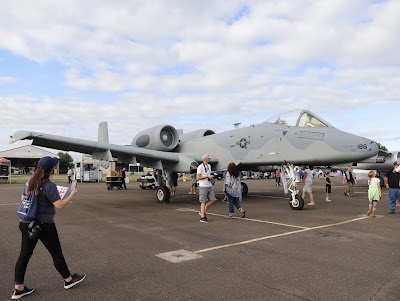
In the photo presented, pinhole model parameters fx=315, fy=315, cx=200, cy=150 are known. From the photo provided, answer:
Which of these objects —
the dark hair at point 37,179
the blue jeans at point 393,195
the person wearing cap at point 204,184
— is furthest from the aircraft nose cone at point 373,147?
the dark hair at point 37,179

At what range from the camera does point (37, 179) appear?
3719mm

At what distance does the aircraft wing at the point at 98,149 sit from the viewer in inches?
418

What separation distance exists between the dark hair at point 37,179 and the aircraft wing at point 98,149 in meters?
6.98

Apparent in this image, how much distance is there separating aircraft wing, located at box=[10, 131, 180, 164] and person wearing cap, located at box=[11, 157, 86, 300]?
23.0 ft

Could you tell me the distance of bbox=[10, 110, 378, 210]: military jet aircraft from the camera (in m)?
10.6

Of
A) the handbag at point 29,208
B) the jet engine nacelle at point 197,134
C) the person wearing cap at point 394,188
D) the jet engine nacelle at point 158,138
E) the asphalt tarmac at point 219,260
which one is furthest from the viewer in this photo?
the jet engine nacelle at point 197,134

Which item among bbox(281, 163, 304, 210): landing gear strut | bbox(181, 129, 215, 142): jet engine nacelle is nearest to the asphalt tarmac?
bbox(281, 163, 304, 210): landing gear strut

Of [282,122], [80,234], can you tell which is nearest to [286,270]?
[80,234]

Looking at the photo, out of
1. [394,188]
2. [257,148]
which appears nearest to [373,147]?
[394,188]

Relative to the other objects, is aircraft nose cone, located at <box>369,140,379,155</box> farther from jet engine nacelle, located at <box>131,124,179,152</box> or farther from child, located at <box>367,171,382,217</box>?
jet engine nacelle, located at <box>131,124,179,152</box>

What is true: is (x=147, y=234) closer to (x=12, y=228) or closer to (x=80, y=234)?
(x=80, y=234)

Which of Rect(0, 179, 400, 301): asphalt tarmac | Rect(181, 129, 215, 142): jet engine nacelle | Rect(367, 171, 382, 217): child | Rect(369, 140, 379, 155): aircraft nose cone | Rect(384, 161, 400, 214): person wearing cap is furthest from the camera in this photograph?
Rect(181, 129, 215, 142): jet engine nacelle

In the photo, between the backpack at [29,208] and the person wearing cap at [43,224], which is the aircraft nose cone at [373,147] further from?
the backpack at [29,208]

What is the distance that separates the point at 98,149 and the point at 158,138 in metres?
3.54
